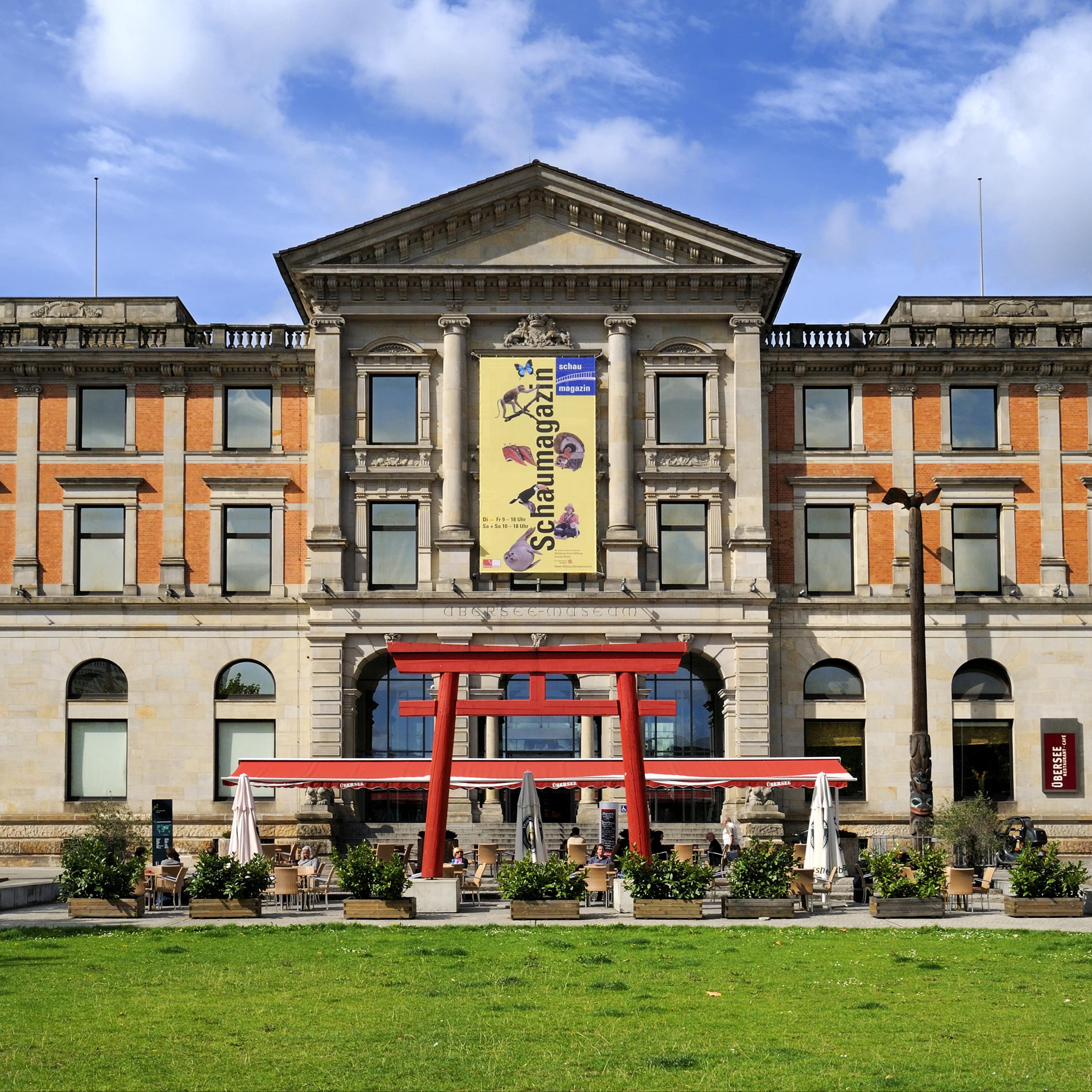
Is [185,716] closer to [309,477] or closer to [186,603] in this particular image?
[186,603]

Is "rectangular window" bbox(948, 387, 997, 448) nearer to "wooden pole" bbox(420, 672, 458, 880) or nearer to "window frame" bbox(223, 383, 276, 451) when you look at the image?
"window frame" bbox(223, 383, 276, 451)

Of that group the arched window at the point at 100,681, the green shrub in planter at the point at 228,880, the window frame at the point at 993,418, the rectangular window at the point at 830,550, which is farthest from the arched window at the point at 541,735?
the green shrub in planter at the point at 228,880

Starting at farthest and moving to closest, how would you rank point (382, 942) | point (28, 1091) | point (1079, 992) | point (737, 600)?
point (737, 600) < point (382, 942) < point (1079, 992) < point (28, 1091)

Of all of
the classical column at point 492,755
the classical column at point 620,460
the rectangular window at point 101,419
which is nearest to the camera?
the classical column at point 492,755

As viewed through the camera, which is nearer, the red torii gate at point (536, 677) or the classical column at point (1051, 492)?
the red torii gate at point (536, 677)

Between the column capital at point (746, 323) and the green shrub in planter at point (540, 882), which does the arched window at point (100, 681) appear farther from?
the green shrub in planter at point (540, 882)

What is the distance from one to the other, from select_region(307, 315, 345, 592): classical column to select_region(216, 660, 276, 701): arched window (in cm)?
369

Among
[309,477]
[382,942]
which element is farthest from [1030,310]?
[382,942]

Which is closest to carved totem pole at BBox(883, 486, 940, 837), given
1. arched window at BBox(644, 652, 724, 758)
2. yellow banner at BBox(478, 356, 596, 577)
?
arched window at BBox(644, 652, 724, 758)

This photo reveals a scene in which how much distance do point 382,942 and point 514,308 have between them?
1177 inches

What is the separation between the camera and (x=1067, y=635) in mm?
52625

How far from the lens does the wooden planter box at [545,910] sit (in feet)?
98.6

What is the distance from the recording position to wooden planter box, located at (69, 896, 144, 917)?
31.9m

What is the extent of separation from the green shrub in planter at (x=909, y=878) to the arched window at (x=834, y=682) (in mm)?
20060
